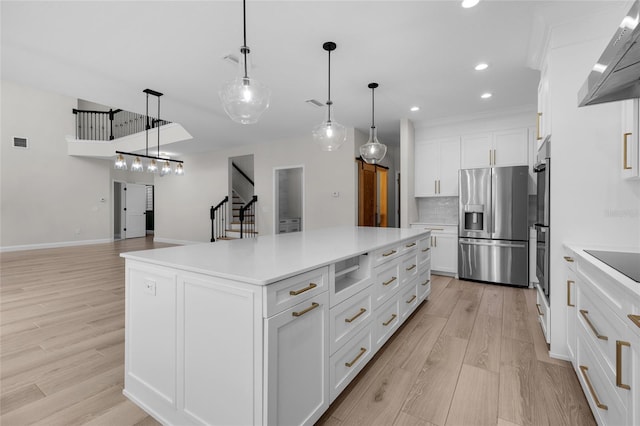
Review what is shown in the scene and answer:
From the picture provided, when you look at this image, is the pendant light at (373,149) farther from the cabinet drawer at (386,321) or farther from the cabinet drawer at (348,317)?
the cabinet drawer at (348,317)

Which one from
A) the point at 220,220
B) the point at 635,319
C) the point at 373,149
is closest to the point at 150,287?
the point at 635,319

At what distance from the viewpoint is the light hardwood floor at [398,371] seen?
1.65 metres

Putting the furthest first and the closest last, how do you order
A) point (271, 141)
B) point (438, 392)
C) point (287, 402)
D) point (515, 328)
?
point (271, 141), point (515, 328), point (438, 392), point (287, 402)

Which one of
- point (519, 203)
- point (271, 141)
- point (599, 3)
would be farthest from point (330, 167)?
point (599, 3)

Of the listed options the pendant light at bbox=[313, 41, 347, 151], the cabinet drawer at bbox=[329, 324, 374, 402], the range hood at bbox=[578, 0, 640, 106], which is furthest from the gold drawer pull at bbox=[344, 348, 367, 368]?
the pendant light at bbox=[313, 41, 347, 151]

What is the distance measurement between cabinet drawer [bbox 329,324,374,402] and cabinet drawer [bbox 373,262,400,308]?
256mm

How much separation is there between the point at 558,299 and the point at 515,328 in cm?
67

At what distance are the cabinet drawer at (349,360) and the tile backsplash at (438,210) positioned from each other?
4020mm

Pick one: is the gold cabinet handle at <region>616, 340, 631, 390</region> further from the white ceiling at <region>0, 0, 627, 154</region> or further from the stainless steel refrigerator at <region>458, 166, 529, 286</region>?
the stainless steel refrigerator at <region>458, 166, 529, 286</region>

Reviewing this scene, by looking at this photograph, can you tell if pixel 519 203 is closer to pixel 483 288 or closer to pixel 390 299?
pixel 483 288

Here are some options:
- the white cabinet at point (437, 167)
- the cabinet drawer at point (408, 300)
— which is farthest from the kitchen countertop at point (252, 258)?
the white cabinet at point (437, 167)

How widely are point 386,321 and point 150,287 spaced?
1.71 meters

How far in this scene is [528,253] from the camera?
418 cm

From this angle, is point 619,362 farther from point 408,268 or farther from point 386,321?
point 408,268
